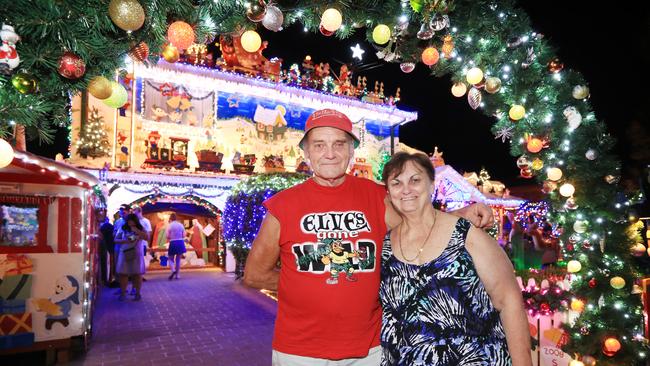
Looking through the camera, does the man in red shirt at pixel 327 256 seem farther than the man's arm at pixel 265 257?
No

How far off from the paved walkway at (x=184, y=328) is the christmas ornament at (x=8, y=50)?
4.50 metres

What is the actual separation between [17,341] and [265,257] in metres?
4.63

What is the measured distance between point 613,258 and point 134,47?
424 cm

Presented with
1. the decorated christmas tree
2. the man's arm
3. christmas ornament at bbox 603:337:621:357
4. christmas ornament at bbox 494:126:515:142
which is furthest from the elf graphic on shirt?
the decorated christmas tree

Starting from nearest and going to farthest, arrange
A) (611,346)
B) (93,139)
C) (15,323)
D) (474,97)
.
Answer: (611,346) → (474,97) → (15,323) → (93,139)

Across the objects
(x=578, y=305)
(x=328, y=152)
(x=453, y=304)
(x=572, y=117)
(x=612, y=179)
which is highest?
(x=572, y=117)

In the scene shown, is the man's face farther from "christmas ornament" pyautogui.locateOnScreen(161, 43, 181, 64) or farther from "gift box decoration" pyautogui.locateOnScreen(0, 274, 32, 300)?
"gift box decoration" pyautogui.locateOnScreen(0, 274, 32, 300)

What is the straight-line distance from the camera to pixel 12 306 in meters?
4.88

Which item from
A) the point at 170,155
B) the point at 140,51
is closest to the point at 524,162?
the point at 140,51

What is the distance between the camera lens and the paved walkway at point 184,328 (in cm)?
530

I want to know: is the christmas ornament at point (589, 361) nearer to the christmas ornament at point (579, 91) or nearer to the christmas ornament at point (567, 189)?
the christmas ornament at point (567, 189)

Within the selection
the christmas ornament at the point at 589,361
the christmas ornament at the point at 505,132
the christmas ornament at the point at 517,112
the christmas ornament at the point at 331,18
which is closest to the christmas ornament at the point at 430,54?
the christmas ornament at the point at 517,112

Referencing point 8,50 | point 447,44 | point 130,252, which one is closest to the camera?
point 8,50

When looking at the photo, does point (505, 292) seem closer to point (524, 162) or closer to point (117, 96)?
point (524, 162)
